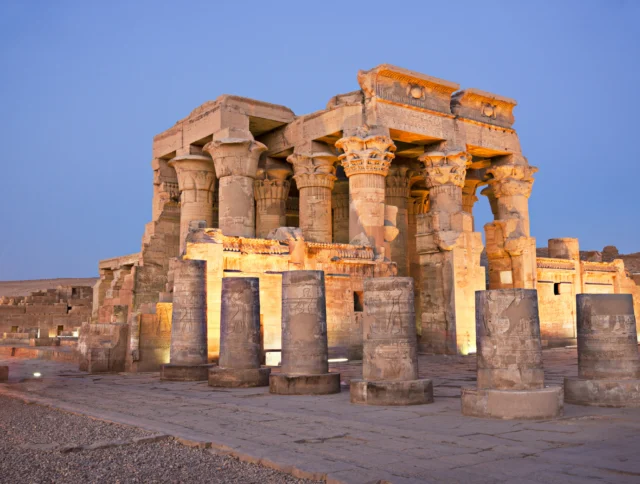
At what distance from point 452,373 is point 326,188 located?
9356 millimetres

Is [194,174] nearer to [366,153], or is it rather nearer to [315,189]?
[315,189]

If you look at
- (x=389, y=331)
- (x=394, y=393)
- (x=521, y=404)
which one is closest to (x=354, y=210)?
(x=389, y=331)

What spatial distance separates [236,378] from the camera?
39.4 ft

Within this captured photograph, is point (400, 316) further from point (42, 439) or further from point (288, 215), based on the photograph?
point (288, 215)

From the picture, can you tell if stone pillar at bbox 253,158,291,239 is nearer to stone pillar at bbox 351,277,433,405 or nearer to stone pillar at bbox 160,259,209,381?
stone pillar at bbox 160,259,209,381

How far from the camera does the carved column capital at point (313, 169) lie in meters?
21.9

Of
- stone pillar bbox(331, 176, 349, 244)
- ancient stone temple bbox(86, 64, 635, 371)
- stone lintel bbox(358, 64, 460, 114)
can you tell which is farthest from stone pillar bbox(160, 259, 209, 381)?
stone pillar bbox(331, 176, 349, 244)

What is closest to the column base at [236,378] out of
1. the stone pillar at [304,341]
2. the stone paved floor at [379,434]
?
the stone paved floor at [379,434]

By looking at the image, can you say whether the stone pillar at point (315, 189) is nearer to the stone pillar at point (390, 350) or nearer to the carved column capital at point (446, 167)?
the carved column capital at point (446, 167)

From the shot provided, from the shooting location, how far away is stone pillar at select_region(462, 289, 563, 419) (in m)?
7.64

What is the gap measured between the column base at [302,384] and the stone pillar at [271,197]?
13.6 metres

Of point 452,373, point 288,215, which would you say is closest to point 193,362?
point 452,373

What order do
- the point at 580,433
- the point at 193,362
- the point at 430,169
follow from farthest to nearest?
the point at 430,169 → the point at 193,362 → the point at 580,433

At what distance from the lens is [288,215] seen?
28.9 meters
